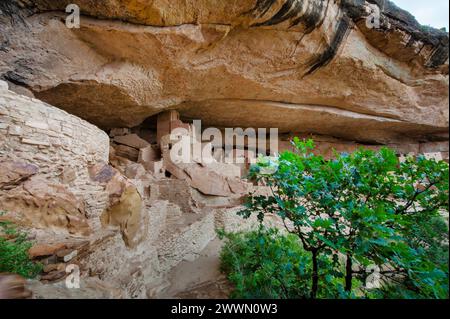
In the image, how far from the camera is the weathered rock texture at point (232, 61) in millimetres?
3725

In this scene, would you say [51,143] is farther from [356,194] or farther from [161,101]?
[161,101]

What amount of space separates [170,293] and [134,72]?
4.61m

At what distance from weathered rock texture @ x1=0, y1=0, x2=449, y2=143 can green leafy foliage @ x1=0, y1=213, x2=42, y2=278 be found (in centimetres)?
355

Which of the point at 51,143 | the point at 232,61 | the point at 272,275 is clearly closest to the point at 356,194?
the point at 272,275

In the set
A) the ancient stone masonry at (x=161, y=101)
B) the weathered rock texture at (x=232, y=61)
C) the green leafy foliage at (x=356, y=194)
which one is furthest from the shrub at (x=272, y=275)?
the weathered rock texture at (x=232, y=61)

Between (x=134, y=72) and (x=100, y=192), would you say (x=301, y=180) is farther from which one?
(x=134, y=72)

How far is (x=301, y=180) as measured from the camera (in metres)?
2.12

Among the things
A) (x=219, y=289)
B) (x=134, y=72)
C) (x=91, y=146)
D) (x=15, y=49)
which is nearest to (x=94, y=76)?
(x=134, y=72)

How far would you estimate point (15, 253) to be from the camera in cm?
156

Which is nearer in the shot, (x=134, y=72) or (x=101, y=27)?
(x=101, y=27)

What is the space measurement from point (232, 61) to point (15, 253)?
16.3 feet

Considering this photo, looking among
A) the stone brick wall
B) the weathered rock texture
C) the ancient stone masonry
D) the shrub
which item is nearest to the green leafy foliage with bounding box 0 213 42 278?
the ancient stone masonry

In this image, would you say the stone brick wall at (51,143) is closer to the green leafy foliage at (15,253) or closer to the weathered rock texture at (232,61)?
the green leafy foliage at (15,253)

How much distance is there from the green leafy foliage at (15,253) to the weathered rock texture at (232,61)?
3.55 meters
